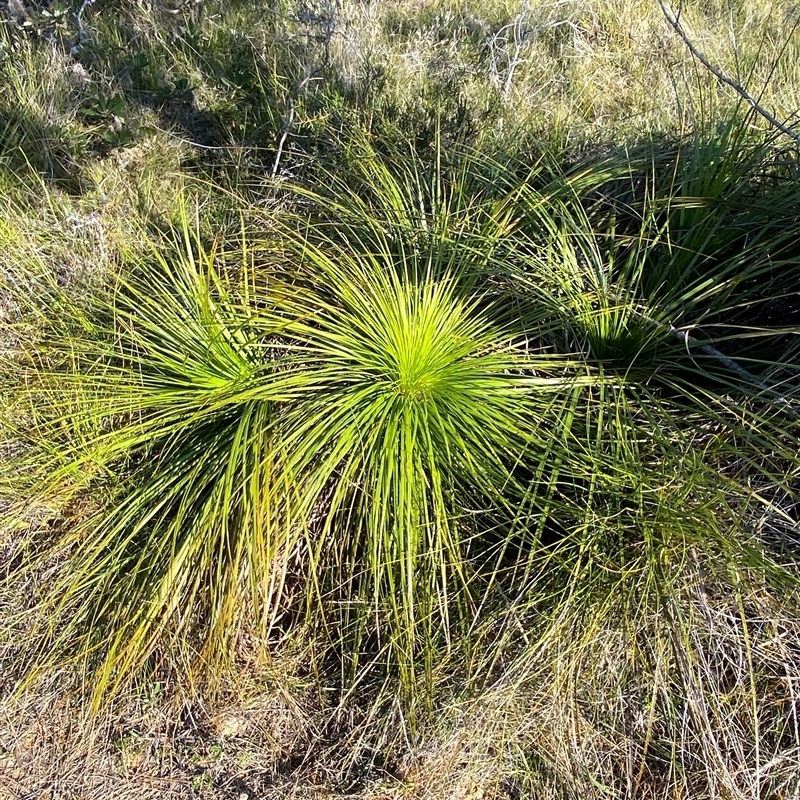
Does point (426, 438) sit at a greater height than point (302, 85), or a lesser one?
lesser

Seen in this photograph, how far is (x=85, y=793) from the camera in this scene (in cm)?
155

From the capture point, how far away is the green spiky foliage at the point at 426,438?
5.03 feet

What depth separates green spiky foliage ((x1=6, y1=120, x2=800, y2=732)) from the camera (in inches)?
60.4

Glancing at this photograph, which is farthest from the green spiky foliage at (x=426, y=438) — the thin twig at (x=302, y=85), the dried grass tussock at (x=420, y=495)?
the thin twig at (x=302, y=85)

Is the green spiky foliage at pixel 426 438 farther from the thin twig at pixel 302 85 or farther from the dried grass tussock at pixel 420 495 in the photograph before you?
the thin twig at pixel 302 85

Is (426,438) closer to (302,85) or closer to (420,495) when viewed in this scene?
(420,495)

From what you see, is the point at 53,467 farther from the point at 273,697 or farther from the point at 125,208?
the point at 125,208

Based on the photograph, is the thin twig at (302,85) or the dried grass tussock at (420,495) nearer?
the dried grass tussock at (420,495)

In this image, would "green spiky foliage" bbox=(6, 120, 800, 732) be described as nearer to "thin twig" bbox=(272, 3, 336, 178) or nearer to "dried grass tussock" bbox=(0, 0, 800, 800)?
"dried grass tussock" bbox=(0, 0, 800, 800)

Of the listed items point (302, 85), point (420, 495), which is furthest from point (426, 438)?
point (302, 85)

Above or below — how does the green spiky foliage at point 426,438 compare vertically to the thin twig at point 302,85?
below

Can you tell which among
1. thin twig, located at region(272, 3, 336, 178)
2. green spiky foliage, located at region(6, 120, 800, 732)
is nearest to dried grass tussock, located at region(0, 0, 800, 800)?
green spiky foliage, located at region(6, 120, 800, 732)

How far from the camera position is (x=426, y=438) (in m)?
1.61

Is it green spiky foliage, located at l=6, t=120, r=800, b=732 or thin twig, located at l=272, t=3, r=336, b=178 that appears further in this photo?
thin twig, located at l=272, t=3, r=336, b=178
